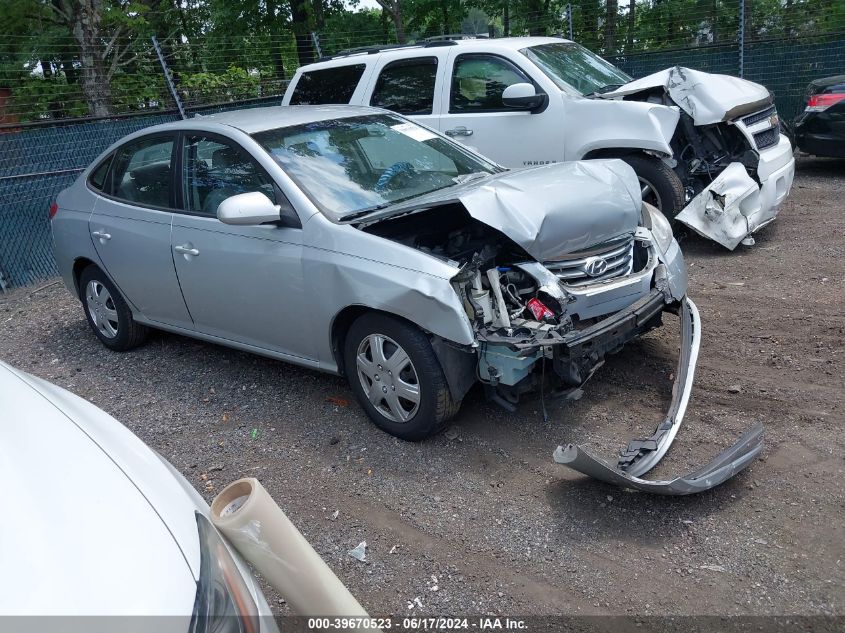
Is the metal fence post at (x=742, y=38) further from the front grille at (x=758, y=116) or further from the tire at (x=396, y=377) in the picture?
the tire at (x=396, y=377)

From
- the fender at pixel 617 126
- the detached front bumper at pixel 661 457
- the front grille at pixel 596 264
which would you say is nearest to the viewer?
the detached front bumper at pixel 661 457

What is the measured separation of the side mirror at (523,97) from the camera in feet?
23.2

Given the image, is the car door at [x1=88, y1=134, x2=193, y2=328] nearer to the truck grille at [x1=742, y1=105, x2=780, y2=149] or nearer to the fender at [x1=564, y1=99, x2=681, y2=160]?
the fender at [x1=564, y1=99, x2=681, y2=160]

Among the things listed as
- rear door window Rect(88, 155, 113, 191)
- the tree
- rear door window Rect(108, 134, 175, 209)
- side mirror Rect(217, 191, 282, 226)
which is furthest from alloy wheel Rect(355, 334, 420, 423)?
the tree

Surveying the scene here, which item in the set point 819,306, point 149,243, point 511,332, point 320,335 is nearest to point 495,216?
point 511,332

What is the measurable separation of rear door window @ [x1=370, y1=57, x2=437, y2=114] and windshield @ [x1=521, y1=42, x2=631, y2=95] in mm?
1007

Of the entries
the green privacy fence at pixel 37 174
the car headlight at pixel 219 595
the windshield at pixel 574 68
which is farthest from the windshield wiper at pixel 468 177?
the green privacy fence at pixel 37 174

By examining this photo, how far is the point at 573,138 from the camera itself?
7.18m

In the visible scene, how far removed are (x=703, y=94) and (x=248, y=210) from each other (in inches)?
188

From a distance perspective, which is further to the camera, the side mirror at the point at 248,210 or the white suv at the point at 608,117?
the white suv at the point at 608,117

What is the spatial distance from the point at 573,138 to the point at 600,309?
11.5 feet

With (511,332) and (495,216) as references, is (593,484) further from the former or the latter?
(495,216)

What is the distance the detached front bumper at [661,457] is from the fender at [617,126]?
3.20 meters

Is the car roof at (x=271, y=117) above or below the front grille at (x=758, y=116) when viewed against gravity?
above
